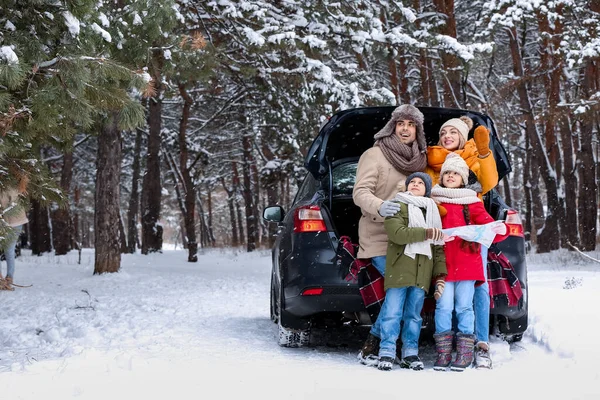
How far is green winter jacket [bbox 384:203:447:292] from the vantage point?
474 centimetres

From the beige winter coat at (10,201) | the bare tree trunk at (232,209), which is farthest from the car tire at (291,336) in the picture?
the bare tree trunk at (232,209)

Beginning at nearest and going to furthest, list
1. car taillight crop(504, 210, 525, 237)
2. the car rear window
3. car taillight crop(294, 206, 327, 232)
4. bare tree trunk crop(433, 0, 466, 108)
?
1. car taillight crop(294, 206, 327, 232)
2. car taillight crop(504, 210, 525, 237)
3. the car rear window
4. bare tree trunk crop(433, 0, 466, 108)

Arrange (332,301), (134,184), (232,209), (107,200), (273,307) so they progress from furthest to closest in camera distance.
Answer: (232,209), (134,184), (107,200), (273,307), (332,301)

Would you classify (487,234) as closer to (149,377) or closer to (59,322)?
(149,377)

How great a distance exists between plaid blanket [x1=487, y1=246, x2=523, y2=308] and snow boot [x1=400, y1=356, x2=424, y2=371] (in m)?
0.80

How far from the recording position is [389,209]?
4.79 metres

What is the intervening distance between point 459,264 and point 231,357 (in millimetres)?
1870

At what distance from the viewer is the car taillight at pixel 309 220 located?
205 inches

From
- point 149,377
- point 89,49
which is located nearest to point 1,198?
point 89,49

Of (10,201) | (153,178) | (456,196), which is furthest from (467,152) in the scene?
(153,178)

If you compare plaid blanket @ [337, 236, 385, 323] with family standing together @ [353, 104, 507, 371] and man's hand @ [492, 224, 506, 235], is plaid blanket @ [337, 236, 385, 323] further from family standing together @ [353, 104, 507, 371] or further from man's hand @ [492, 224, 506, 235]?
man's hand @ [492, 224, 506, 235]

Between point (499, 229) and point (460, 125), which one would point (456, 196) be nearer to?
point (499, 229)

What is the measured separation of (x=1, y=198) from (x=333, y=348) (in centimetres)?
331

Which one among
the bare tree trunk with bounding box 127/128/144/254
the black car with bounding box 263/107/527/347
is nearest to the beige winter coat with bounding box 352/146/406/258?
the black car with bounding box 263/107/527/347
